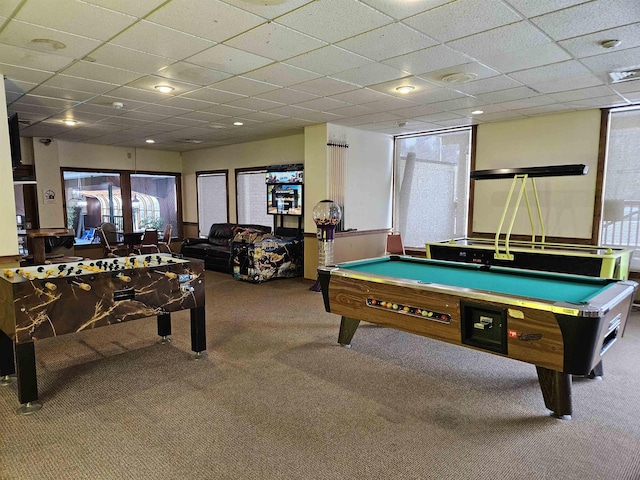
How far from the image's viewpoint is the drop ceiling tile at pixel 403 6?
253 centimetres

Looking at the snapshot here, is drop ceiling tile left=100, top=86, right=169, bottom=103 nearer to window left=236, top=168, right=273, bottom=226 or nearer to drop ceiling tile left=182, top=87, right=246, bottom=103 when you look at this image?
drop ceiling tile left=182, top=87, right=246, bottom=103

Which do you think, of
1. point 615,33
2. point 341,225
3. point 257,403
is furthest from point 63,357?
point 615,33

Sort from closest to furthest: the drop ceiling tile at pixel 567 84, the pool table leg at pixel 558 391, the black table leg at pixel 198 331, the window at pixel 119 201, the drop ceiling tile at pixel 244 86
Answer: the pool table leg at pixel 558 391 → the black table leg at pixel 198 331 → the drop ceiling tile at pixel 567 84 → the drop ceiling tile at pixel 244 86 → the window at pixel 119 201

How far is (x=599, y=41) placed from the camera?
313 centimetres

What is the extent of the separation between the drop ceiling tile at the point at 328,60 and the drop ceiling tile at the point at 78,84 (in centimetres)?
220

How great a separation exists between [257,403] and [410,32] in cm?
293

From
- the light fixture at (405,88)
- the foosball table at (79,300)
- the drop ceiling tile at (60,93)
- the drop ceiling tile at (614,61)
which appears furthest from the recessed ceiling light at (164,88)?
the drop ceiling tile at (614,61)

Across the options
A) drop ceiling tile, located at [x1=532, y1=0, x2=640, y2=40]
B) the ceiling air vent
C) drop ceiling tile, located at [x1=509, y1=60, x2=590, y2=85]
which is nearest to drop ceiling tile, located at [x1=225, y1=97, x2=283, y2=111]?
drop ceiling tile, located at [x1=509, y1=60, x2=590, y2=85]

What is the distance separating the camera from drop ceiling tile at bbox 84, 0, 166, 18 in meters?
2.53

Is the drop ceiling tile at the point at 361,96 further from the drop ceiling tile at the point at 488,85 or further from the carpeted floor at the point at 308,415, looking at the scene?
the carpeted floor at the point at 308,415

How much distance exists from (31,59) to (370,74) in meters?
3.06

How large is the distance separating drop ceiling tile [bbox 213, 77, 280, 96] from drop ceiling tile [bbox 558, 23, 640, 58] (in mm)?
2770

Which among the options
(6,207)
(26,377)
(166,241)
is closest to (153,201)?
(166,241)

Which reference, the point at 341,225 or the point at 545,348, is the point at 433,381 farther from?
the point at 341,225
